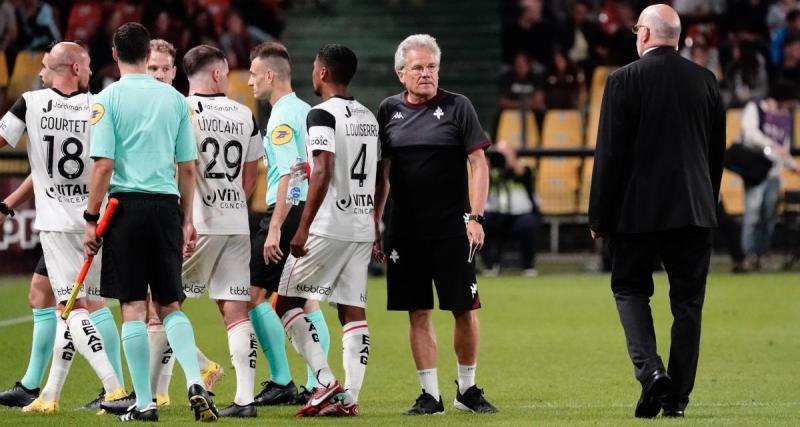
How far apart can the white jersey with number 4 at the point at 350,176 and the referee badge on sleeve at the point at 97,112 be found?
118 cm

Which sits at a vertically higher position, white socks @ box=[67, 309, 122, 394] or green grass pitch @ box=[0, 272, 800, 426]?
white socks @ box=[67, 309, 122, 394]

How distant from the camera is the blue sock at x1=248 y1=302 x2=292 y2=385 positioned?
29.6 feet

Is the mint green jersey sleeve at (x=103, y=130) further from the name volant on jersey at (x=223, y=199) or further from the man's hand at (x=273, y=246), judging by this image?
the man's hand at (x=273, y=246)

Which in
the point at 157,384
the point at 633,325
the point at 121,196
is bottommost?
the point at 157,384

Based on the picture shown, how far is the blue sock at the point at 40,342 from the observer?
9.19 m

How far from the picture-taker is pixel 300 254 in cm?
830

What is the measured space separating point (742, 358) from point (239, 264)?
4.61 meters

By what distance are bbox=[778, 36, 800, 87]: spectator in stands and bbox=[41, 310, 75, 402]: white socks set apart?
1704 cm

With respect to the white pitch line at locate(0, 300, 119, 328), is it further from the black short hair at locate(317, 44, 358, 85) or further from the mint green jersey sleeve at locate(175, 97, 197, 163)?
the black short hair at locate(317, 44, 358, 85)

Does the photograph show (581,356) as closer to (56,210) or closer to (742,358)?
(742,358)

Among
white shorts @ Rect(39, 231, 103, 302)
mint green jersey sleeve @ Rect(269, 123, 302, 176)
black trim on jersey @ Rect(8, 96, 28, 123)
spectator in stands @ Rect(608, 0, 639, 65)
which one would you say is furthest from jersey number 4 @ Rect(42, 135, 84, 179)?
spectator in stands @ Rect(608, 0, 639, 65)

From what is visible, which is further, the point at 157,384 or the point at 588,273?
the point at 588,273

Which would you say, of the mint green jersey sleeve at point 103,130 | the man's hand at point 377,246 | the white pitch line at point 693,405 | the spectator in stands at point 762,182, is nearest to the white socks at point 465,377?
the white pitch line at point 693,405

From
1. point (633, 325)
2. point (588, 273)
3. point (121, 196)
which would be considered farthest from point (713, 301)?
point (121, 196)
